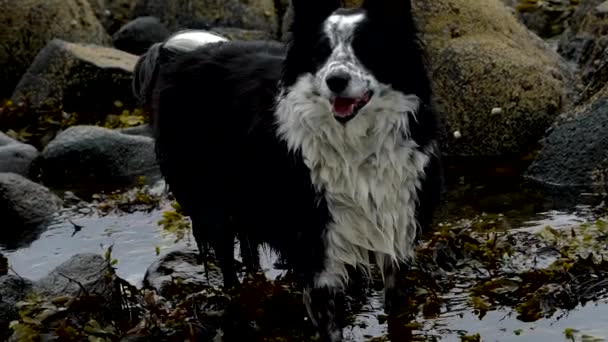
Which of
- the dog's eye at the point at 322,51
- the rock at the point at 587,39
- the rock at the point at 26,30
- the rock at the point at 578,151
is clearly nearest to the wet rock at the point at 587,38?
the rock at the point at 587,39

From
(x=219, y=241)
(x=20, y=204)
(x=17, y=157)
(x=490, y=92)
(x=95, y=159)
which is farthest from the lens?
(x=17, y=157)

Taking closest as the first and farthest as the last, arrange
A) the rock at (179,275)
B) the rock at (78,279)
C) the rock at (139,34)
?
the rock at (78,279) → the rock at (179,275) → the rock at (139,34)

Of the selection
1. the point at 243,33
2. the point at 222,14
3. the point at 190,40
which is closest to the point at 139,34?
the point at 222,14

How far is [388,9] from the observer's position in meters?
5.65

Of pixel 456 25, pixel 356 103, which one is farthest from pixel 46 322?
pixel 456 25

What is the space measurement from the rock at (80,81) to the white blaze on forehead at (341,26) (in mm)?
7381

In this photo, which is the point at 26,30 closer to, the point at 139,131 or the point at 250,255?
the point at 139,131

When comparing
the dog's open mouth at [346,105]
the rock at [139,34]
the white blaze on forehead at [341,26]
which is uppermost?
the white blaze on forehead at [341,26]

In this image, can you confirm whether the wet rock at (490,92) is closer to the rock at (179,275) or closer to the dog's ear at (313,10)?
the rock at (179,275)

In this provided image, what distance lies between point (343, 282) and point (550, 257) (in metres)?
1.76

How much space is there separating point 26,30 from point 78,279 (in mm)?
8320

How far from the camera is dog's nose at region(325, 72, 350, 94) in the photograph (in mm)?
5371

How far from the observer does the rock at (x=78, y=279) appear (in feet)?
22.5

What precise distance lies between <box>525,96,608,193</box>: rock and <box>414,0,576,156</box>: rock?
2.62 feet
